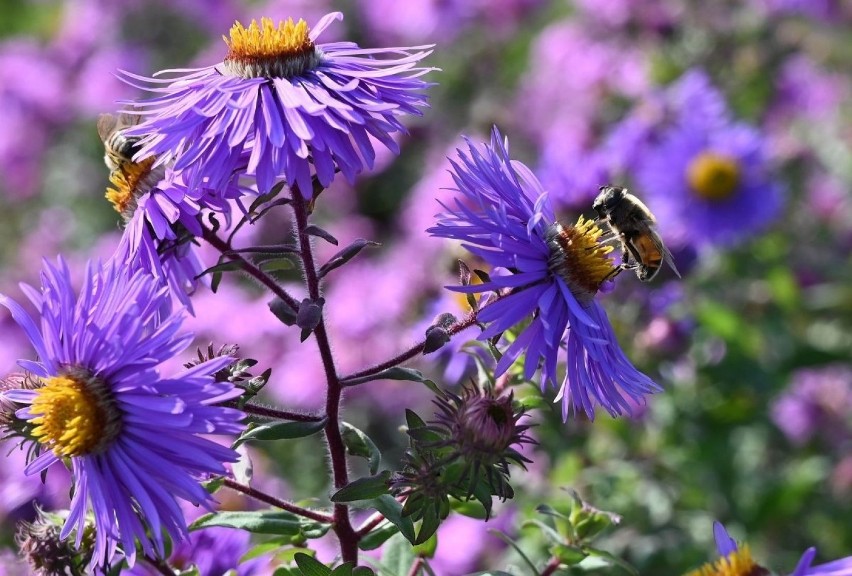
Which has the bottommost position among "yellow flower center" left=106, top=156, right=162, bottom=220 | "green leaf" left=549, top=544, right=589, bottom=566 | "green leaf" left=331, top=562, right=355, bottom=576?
"green leaf" left=549, top=544, right=589, bottom=566

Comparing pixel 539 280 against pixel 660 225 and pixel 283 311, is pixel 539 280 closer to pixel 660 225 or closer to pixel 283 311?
pixel 283 311

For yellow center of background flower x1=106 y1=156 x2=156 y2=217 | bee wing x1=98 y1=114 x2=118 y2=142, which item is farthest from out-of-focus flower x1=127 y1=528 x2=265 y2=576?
bee wing x1=98 y1=114 x2=118 y2=142

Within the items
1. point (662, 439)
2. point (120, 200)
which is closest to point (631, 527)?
point (662, 439)

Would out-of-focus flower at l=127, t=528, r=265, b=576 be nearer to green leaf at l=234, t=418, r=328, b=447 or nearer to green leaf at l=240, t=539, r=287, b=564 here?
green leaf at l=240, t=539, r=287, b=564

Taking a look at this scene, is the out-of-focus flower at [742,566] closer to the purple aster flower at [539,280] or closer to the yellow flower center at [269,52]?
the purple aster flower at [539,280]

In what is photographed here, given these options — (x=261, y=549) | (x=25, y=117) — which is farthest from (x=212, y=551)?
(x=25, y=117)

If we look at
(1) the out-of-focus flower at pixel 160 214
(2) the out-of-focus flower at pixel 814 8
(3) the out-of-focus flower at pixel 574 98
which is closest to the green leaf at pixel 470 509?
(1) the out-of-focus flower at pixel 160 214
